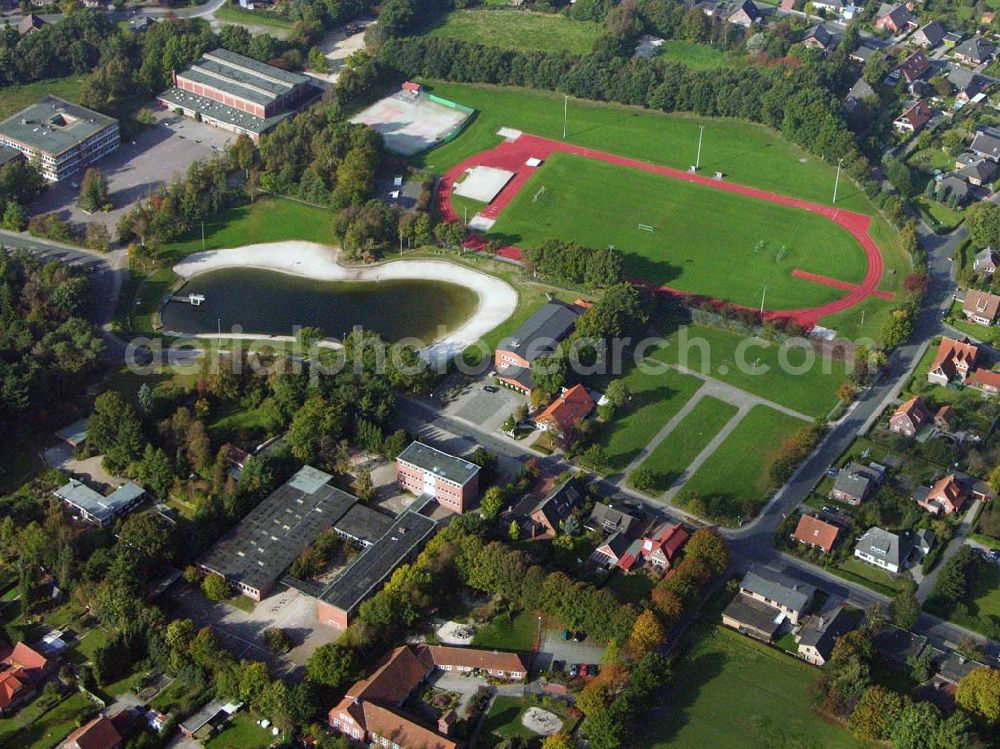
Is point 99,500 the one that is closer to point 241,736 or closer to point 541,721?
point 241,736

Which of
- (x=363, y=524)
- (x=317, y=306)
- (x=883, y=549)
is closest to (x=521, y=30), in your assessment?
(x=317, y=306)

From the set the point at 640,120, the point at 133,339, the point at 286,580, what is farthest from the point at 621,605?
the point at 640,120

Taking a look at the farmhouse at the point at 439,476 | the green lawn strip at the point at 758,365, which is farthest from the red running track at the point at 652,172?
the farmhouse at the point at 439,476

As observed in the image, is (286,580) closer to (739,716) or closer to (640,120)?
(739,716)

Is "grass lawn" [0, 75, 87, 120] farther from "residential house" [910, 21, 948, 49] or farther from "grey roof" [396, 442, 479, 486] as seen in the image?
"residential house" [910, 21, 948, 49]

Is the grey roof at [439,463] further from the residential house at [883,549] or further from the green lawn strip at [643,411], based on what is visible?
the residential house at [883,549]

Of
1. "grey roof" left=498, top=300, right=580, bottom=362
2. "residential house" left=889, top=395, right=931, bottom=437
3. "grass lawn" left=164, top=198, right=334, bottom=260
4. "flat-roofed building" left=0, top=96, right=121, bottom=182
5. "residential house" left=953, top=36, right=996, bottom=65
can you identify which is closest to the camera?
"residential house" left=889, top=395, right=931, bottom=437

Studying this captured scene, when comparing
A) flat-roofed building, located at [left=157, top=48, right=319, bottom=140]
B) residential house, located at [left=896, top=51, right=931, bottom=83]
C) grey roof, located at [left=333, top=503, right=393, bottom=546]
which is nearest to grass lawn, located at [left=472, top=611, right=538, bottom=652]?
grey roof, located at [left=333, top=503, right=393, bottom=546]
